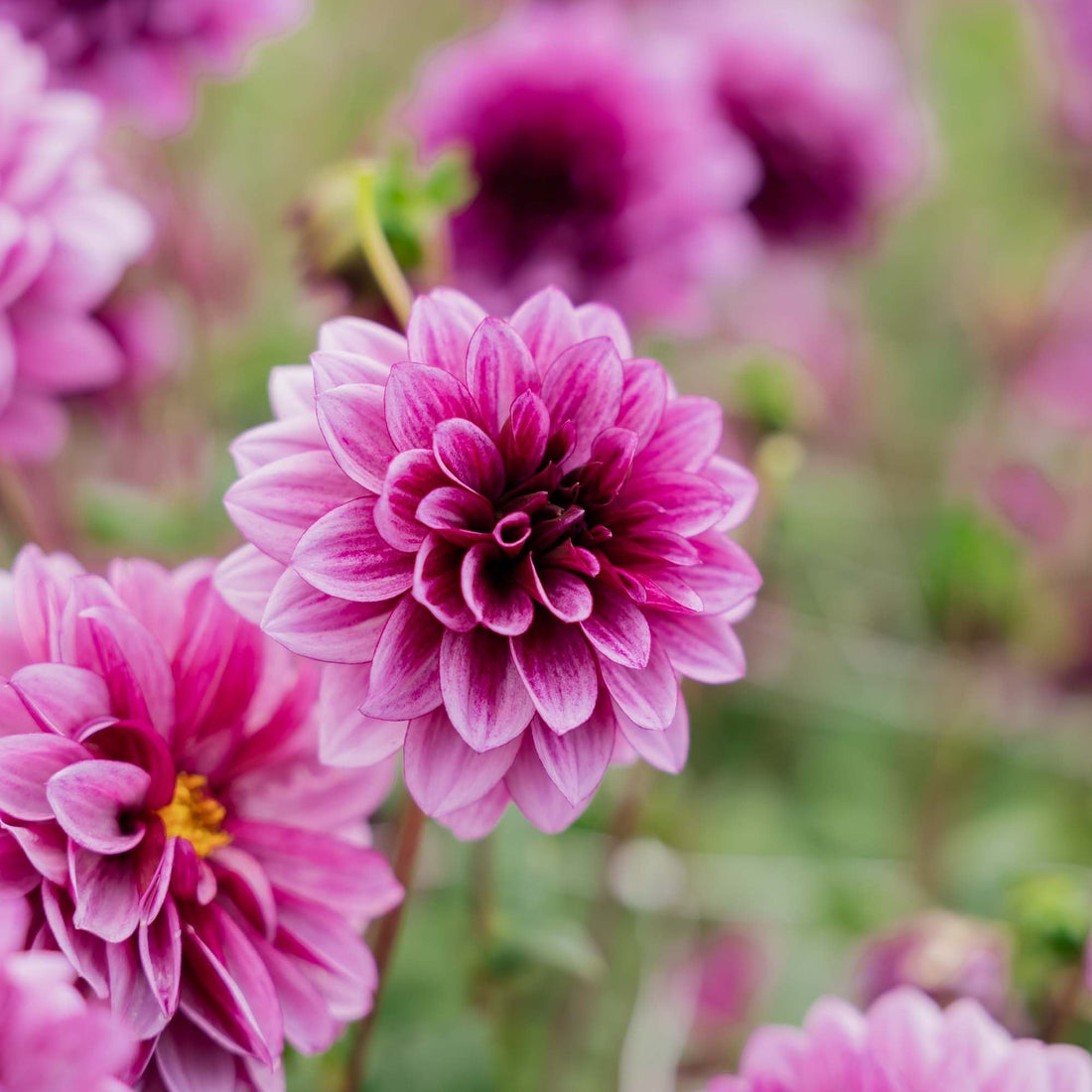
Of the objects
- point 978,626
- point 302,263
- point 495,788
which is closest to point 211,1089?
point 495,788

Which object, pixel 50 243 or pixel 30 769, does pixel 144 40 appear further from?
pixel 30 769

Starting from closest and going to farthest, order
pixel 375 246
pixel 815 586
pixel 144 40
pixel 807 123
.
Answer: pixel 375 246, pixel 144 40, pixel 807 123, pixel 815 586

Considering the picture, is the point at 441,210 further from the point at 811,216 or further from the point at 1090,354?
the point at 1090,354

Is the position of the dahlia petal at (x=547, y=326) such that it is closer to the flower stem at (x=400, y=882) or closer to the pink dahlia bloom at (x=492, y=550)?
the pink dahlia bloom at (x=492, y=550)

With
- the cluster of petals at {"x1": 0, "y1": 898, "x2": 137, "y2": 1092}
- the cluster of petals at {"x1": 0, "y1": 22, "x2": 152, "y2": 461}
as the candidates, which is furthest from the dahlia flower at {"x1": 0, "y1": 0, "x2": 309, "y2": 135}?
the cluster of petals at {"x1": 0, "y1": 898, "x2": 137, "y2": 1092}

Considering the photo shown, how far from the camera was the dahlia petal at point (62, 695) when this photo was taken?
247mm

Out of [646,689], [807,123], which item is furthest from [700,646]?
[807,123]

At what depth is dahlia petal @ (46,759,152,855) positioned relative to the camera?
9.6 inches

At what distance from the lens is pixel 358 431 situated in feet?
0.83

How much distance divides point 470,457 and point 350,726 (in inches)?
2.5

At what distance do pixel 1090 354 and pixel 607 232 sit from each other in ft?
1.51

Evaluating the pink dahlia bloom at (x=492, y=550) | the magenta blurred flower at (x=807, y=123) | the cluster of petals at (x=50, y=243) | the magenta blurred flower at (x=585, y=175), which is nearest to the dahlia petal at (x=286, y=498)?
the pink dahlia bloom at (x=492, y=550)

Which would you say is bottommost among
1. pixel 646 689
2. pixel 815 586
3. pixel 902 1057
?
pixel 815 586

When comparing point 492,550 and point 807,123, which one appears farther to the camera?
point 807,123
